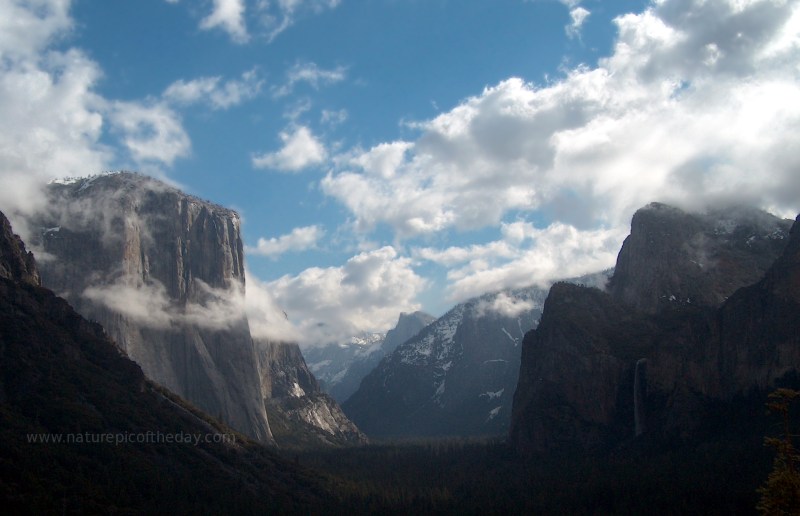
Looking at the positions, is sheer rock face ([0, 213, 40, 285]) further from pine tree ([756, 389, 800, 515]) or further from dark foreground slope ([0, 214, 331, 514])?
pine tree ([756, 389, 800, 515])

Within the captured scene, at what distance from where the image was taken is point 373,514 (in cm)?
14300

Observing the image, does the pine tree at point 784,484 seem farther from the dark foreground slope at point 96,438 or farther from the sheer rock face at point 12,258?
the sheer rock face at point 12,258

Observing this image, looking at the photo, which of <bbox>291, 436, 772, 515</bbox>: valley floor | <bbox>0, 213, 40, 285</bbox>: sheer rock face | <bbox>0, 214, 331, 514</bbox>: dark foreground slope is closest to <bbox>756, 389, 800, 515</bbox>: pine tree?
<bbox>0, 214, 331, 514</bbox>: dark foreground slope

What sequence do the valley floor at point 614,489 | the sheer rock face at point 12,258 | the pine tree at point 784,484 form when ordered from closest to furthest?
the pine tree at point 784,484 < the valley floor at point 614,489 < the sheer rock face at point 12,258

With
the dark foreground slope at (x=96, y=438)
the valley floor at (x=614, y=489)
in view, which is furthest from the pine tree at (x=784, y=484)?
the valley floor at (x=614, y=489)

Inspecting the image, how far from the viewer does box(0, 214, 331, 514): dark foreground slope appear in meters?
109

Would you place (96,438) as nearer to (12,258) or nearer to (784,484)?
(12,258)

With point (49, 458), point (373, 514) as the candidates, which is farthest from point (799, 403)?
point (49, 458)

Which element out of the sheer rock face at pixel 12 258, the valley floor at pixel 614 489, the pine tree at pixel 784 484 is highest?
the sheer rock face at pixel 12 258

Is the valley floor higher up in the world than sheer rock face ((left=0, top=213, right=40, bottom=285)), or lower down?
lower down

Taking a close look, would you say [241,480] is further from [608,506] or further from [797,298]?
[797,298]

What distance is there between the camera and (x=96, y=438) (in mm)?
133000

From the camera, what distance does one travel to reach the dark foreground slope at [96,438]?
359ft

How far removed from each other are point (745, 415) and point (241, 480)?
12847cm
